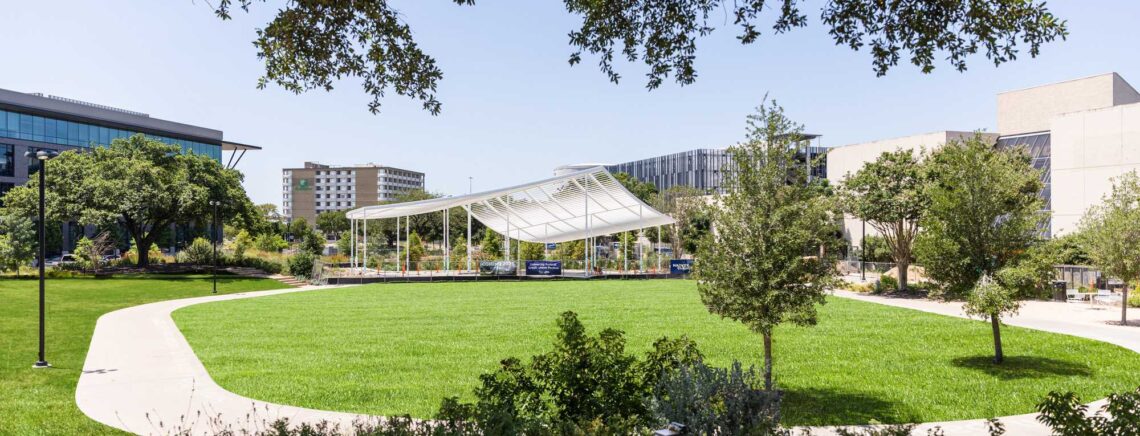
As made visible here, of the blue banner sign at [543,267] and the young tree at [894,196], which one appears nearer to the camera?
the young tree at [894,196]

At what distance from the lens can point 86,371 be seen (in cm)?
1262

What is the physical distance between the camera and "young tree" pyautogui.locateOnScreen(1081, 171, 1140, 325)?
761 inches

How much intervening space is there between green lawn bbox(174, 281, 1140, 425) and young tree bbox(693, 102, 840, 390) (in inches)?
60.8

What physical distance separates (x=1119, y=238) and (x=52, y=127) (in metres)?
76.8

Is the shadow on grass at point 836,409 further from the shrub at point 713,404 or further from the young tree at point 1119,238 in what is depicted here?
the young tree at point 1119,238

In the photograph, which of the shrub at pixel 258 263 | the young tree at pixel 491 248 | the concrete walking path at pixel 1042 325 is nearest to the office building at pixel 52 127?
the shrub at pixel 258 263

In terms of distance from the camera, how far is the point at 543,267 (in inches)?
1692

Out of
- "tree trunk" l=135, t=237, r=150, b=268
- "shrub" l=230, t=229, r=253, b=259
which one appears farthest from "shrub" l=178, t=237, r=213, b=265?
"tree trunk" l=135, t=237, r=150, b=268

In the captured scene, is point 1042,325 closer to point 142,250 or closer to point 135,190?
point 135,190

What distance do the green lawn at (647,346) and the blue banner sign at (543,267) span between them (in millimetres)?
17457

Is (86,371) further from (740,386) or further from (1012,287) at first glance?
(1012,287)

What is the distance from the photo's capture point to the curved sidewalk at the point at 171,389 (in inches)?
349

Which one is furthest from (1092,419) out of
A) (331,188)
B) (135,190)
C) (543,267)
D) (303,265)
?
(331,188)

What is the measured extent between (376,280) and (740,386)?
36178 millimetres
